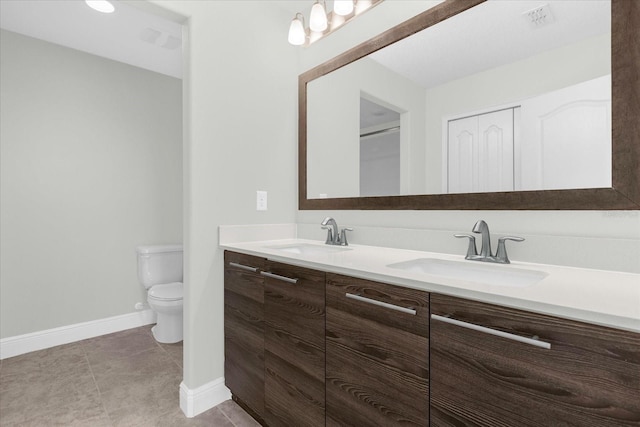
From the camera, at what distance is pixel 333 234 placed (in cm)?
174

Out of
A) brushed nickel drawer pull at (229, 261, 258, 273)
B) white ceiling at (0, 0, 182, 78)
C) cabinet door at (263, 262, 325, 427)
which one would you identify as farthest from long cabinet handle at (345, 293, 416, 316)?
white ceiling at (0, 0, 182, 78)

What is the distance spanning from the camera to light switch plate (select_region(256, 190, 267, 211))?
190 cm

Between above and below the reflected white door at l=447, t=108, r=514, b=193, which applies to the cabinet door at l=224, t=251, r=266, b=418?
below

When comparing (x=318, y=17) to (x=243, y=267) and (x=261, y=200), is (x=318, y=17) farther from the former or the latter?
(x=243, y=267)

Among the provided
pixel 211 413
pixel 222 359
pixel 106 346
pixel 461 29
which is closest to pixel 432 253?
pixel 461 29

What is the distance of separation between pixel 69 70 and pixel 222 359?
8.48 ft

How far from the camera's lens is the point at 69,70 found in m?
2.46

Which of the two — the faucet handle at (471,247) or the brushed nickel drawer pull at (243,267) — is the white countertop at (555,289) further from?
the brushed nickel drawer pull at (243,267)

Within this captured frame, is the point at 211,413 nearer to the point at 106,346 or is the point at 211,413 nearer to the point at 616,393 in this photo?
the point at 106,346

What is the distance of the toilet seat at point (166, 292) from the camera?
2309 millimetres

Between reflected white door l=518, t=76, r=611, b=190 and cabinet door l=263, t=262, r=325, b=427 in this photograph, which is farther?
cabinet door l=263, t=262, r=325, b=427

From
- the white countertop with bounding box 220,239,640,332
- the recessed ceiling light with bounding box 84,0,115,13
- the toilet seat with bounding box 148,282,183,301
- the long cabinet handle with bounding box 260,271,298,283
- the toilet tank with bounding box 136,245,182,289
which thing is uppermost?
the recessed ceiling light with bounding box 84,0,115,13

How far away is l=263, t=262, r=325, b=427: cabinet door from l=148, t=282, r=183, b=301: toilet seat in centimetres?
128

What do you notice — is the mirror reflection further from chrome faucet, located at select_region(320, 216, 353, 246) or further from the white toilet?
the white toilet
